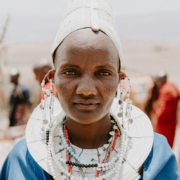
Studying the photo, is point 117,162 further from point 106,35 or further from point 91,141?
point 106,35

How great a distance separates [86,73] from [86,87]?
0.21ft

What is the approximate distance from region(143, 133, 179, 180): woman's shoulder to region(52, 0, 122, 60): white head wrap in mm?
505

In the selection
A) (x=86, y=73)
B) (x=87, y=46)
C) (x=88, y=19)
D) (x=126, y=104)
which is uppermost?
(x=88, y=19)

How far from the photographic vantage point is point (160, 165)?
1618 millimetres

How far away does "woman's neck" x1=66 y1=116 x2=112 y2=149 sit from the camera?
172cm

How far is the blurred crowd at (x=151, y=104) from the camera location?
534 cm

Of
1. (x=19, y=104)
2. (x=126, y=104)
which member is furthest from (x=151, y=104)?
(x=126, y=104)

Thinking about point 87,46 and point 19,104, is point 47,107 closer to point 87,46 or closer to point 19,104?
point 87,46

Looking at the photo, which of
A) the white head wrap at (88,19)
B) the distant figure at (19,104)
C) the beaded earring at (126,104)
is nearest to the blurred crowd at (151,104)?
the distant figure at (19,104)

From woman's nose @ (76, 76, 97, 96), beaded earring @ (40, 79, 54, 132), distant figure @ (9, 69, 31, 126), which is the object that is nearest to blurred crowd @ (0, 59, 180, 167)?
distant figure @ (9, 69, 31, 126)

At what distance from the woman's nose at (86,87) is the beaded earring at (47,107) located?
A: 0.35 meters

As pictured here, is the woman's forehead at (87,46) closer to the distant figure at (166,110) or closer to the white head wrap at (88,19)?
the white head wrap at (88,19)

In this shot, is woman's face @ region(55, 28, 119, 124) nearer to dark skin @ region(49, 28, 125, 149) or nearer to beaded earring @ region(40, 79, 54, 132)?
dark skin @ region(49, 28, 125, 149)

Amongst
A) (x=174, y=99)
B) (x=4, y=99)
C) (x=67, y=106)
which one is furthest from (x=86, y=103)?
(x=4, y=99)
